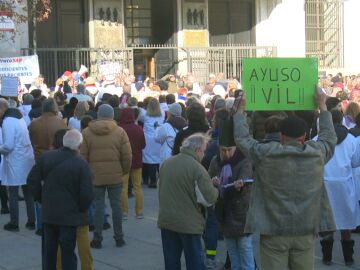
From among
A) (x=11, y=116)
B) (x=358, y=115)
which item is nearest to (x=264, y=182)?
(x=358, y=115)

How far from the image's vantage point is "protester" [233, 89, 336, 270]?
564cm

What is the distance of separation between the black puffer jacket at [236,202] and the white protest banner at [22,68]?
1334cm

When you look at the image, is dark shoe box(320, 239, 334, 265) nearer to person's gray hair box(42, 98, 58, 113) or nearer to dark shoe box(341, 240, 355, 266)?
dark shoe box(341, 240, 355, 266)

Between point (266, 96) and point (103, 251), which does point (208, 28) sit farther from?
point (266, 96)

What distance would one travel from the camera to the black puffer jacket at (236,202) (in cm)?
714

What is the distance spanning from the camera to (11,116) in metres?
10.6

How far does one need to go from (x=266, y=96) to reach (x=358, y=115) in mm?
3685

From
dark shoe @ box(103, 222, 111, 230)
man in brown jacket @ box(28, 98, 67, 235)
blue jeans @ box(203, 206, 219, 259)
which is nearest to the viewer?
blue jeans @ box(203, 206, 219, 259)

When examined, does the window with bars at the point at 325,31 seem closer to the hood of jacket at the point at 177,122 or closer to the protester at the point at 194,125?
the hood of jacket at the point at 177,122

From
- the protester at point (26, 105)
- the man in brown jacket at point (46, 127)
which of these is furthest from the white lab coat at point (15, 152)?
the protester at point (26, 105)

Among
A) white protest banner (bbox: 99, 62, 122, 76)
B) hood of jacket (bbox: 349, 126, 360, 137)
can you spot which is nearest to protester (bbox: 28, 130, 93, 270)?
hood of jacket (bbox: 349, 126, 360, 137)

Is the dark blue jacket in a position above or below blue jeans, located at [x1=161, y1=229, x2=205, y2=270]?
above

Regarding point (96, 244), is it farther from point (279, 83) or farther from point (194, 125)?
point (279, 83)

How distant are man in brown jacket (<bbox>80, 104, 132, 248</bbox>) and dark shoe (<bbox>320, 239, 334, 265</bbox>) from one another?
266cm
